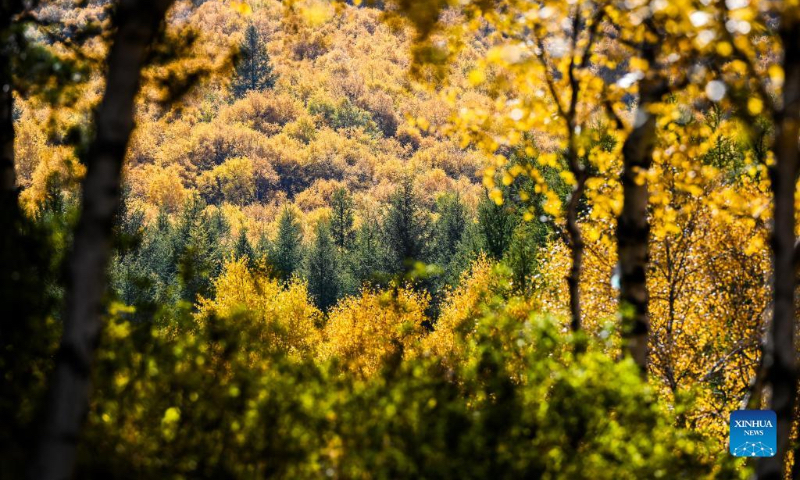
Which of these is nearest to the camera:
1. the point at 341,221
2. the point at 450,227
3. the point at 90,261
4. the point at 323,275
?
the point at 90,261

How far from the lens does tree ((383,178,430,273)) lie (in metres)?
61.3

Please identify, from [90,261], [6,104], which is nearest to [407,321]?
[90,261]

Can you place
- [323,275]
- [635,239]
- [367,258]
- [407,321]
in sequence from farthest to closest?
1. [323,275]
2. [367,258]
3. [635,239]
4. [407,321]

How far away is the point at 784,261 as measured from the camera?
517 centimetres

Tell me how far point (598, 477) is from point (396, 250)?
5700 cm

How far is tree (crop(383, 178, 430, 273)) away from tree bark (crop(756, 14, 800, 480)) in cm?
5484

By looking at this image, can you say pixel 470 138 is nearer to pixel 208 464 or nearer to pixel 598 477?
pixel 598 477

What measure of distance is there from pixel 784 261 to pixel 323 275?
64972 mm

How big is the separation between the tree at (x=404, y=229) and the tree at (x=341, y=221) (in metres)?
22.5

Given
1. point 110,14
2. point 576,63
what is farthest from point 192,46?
point 576,63

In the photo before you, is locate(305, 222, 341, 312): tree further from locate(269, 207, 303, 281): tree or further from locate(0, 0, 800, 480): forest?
locate(0, 0, 800, 480): forest

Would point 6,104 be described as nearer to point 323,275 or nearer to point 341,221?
point 323,275

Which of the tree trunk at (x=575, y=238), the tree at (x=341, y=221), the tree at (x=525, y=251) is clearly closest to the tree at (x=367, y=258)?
the tree at (x=525, y=251)

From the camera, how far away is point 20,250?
529cm
